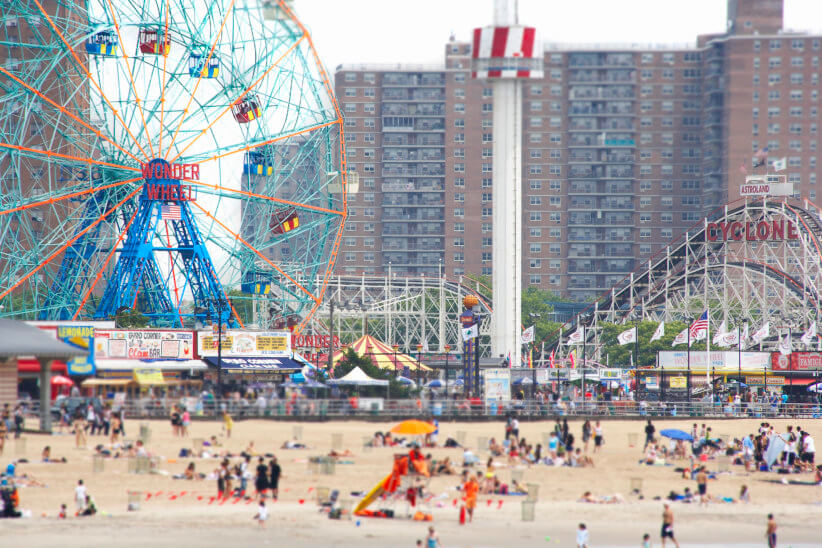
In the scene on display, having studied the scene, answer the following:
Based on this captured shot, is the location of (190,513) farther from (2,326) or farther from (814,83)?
(814,83)

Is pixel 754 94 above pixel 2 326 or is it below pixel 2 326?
above

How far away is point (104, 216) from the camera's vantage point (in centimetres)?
7631

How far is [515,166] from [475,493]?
173 ft

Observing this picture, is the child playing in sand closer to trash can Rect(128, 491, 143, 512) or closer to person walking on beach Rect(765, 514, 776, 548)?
trash can Rect(128, 491, 143, 512)

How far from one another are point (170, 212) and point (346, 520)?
39.4 metres

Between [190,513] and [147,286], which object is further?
[147,286]

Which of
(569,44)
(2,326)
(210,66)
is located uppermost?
(569,44)

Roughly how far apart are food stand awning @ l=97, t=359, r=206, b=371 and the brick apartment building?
357 feet

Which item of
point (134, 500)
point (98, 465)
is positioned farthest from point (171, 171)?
point (134, 500)

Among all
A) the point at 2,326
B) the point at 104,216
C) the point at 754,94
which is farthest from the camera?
the point at 754,94

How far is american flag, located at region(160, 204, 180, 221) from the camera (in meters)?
76.6

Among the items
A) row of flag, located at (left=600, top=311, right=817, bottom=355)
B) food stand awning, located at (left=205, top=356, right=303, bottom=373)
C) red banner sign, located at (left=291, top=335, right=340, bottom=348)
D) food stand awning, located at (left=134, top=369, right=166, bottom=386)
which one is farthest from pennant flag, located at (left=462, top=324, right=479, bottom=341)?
red banner sign, located at (left=291, top=335, right=340, bottom=348)

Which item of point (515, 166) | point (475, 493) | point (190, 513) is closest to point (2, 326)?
point (190, 513)

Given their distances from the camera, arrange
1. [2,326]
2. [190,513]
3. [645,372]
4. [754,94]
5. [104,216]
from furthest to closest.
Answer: [754,94] → [645,372] → [104,216] → [2,326] → [190,513]
